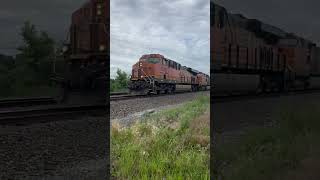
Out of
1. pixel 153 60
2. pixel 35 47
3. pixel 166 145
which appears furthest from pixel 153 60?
pixel 35 47

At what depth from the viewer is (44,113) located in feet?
13.7

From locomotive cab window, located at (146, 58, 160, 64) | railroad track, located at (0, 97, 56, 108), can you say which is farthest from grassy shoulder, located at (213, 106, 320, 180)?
railroad track, located at (0, 97, 56, 108)

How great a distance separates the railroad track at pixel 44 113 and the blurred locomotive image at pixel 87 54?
0.35 feet

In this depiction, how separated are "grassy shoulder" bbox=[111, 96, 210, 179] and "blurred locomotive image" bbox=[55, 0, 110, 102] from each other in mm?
849

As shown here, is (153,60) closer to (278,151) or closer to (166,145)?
(166,145)

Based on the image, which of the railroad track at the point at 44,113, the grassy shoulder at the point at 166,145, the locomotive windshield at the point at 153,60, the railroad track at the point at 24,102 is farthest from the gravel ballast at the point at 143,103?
the railroad track at the point at 24,102

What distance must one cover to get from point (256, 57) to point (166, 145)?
155 centimetres

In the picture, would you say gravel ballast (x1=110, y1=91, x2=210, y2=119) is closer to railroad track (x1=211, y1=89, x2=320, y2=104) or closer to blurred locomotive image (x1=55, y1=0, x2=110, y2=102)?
blurred locomotive image (x1=55, y1=0, x2=110, y2=102)

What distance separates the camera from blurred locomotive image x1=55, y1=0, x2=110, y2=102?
436cm

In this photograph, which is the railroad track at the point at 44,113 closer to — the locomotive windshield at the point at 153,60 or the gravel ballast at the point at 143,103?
the gravel ballast at the point at 143,103

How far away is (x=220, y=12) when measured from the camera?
4.16 meters

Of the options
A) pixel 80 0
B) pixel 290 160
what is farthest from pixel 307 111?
pixel 80 0

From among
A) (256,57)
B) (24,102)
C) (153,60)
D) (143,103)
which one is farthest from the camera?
(143,103)

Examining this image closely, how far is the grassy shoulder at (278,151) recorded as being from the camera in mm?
3975
